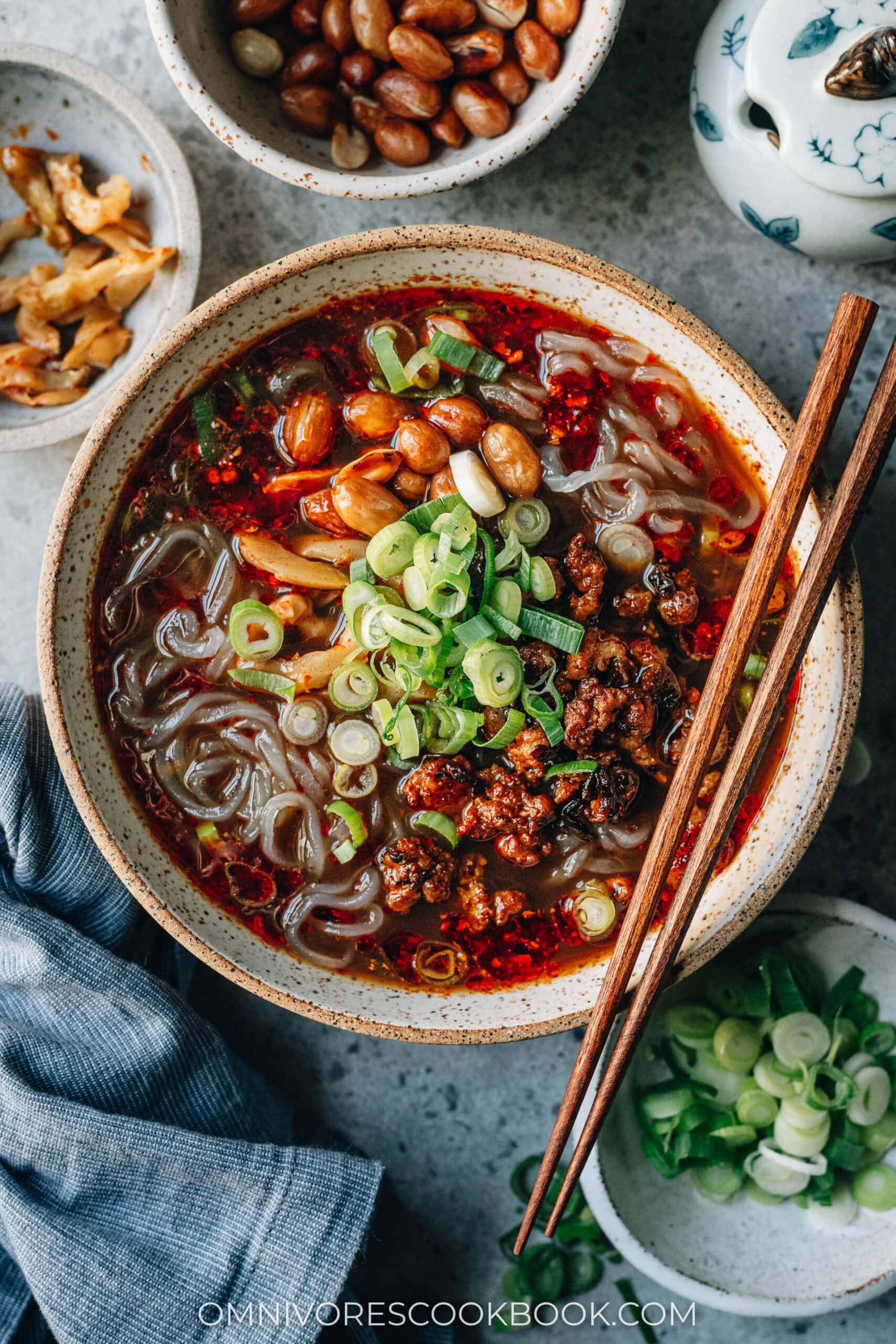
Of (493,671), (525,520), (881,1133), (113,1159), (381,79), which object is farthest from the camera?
(881,1133)

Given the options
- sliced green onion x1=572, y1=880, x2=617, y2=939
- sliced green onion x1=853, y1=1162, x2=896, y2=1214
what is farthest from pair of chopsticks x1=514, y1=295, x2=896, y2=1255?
sliced green onion x1=853, y1=1162, x2=896, y2=1214

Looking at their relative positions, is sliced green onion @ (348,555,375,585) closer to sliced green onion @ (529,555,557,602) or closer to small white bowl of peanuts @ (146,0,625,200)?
sliced green onion @ (529,555,557,602)

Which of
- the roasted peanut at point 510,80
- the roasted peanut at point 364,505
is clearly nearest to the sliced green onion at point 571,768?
the roasted peanut at point 364,505

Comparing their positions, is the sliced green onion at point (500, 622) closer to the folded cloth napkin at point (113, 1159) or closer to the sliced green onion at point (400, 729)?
the sliced green onion at point (400, 729)

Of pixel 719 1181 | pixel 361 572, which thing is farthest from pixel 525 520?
pixel 719 1181

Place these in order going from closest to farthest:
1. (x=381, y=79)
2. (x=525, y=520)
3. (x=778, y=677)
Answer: (x=778, y=677), (x=525, y=520), (x=381, y=79)

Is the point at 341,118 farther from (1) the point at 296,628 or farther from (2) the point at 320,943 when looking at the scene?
(2) the point at 320,943

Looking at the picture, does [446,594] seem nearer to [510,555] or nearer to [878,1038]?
[510,555]
